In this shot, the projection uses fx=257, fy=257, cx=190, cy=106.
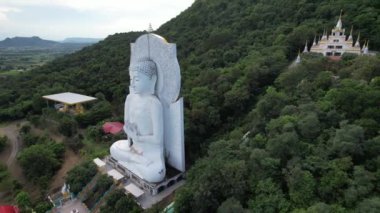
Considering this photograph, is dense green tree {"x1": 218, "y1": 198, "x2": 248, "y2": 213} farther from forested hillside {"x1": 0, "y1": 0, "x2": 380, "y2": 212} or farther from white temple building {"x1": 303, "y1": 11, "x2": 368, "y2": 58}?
white temple building {"x1": 303, "y1": 11, "x2": 368, "y2": 58}

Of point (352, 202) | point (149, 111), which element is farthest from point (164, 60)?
point (352, 202)

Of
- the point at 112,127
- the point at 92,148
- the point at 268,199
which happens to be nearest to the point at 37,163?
the point at 92,148

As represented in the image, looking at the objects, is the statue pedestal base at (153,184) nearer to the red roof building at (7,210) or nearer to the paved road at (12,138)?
the red roof building at (7,210)

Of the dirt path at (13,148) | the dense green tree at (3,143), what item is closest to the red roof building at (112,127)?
the dirt path at (13,148)

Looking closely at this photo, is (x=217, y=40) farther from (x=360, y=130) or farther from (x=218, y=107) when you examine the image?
(x=360, y=130)

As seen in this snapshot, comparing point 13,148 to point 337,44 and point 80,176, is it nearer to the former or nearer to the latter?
point 80,176

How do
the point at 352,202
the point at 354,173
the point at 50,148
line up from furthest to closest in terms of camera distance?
the point at 50,148, the point at 354,173, the point at 352,202
